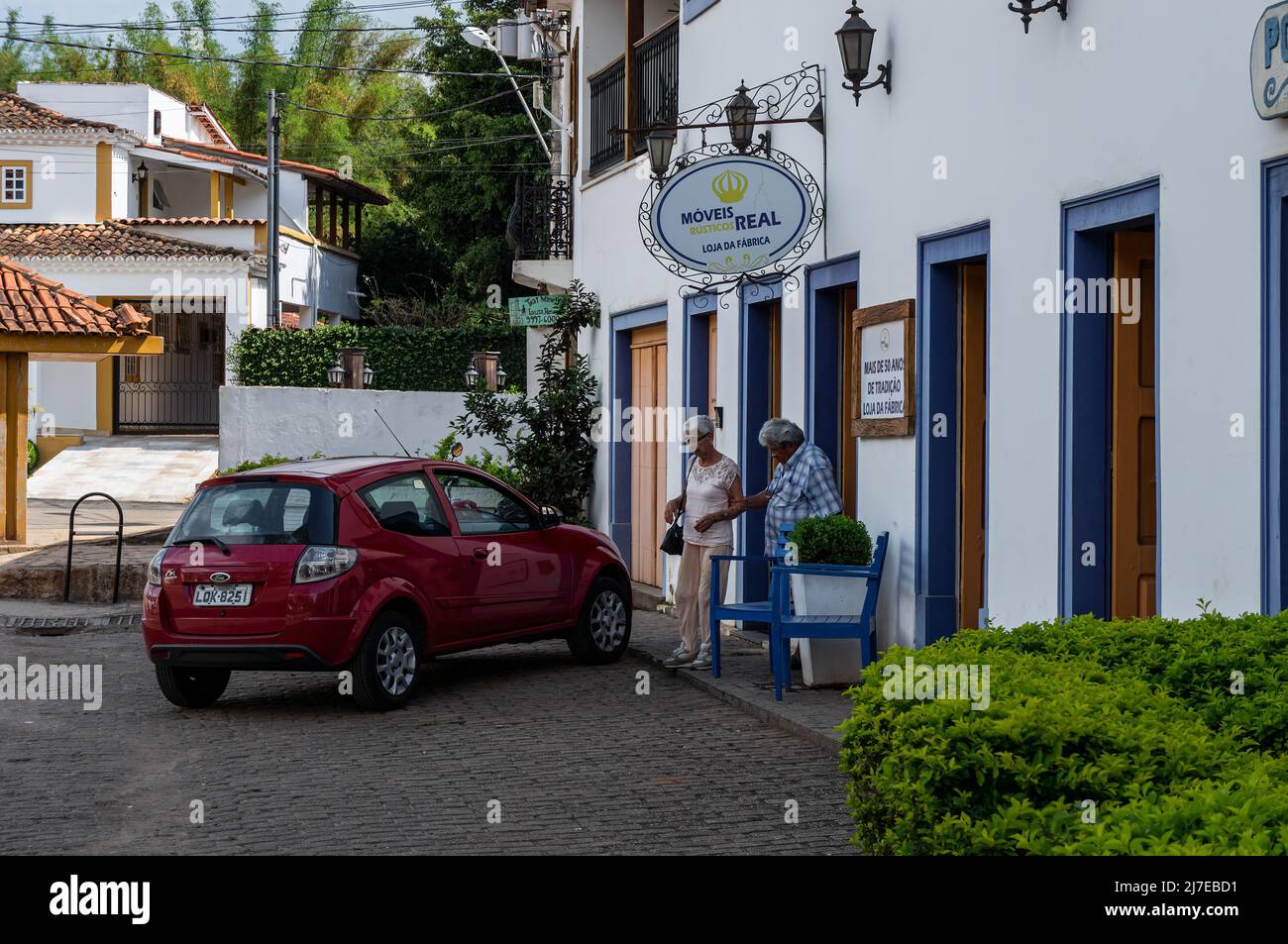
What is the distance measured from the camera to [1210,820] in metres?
3.58

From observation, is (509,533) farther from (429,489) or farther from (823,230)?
(823,230)

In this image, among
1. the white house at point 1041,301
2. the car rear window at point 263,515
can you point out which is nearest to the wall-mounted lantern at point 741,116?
the white house at point 1041,301

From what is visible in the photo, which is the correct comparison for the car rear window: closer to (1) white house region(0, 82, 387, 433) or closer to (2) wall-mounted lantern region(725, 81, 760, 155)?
(2) wall-mounted lantern region(725, 81, 760, 155)

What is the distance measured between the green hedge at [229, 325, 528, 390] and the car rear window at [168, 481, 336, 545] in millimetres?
28935

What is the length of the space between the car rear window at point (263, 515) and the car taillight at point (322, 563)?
0.08 metres

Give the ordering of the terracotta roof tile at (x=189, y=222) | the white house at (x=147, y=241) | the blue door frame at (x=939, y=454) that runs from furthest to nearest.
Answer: the terracotta roof tile at (x=189, y=222) < the white house at (x=147, y=241) < the blue door frame at (x=939, y=454)

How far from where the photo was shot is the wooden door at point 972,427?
1077 cm

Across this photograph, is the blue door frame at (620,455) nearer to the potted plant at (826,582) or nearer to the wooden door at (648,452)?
the wooden door at (648,452)

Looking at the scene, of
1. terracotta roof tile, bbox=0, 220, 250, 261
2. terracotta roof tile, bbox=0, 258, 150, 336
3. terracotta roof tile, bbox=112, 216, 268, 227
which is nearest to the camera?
terracotta roof tile, bbox=0, 258, 150, 336

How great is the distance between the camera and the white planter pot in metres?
10.9

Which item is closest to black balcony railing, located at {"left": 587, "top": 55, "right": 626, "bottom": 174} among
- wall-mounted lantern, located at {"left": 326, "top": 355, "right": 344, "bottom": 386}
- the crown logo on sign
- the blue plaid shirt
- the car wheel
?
the crown logo on sign

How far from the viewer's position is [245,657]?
399 inches

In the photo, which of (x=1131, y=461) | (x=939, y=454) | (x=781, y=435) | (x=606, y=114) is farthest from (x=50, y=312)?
(x=1131, y=461)
